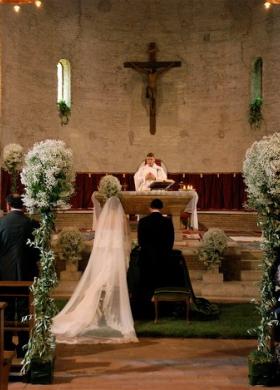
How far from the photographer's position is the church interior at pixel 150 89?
799 inches

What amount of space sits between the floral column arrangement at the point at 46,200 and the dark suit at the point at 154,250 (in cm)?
291

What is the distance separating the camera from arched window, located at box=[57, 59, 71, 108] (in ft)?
71.1

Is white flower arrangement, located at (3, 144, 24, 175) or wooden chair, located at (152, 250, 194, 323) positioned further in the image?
white flower arrangement, located at (3, 144, 24, 175)

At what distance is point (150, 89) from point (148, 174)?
7169mm

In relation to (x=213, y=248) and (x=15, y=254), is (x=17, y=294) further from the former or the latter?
(x=213, y=248)

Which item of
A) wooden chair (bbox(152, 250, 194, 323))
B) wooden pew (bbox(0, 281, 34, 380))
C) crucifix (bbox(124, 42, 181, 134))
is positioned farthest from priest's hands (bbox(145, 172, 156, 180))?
wooden pew (bbox(0, 281, 34, 380))

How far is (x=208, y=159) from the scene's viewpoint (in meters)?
21.7

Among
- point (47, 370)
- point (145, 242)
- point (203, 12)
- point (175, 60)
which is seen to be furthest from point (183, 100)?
point (47, 370)

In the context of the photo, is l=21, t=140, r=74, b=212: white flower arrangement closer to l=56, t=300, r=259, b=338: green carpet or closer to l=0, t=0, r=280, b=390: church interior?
l=56, t=300, r=259, b=338: green carpet

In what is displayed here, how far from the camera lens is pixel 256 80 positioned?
846 inches

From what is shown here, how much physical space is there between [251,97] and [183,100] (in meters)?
2.30

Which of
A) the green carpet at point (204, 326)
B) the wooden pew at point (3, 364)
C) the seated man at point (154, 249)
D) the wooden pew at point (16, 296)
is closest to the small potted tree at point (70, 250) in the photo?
the green carpet at point (204, 326)

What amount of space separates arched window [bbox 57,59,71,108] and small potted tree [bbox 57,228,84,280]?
1007 centimetres

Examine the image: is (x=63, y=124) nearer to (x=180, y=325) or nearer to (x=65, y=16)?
(x=65, y=16)
